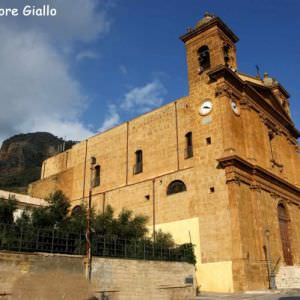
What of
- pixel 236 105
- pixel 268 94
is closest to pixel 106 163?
pixel 236 105

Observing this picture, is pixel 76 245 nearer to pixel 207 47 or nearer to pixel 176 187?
pixel 176 187

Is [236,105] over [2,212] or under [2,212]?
over

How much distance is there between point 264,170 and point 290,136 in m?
9.35

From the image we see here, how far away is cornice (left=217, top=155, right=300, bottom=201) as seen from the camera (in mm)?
20844

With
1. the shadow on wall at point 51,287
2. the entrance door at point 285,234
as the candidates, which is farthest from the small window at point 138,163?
the shadow on wall at point 51,287

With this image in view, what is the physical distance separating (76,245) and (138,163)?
1389 cm

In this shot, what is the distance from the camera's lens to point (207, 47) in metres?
25.9

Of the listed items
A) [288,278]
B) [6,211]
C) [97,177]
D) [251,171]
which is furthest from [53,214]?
[288,278]

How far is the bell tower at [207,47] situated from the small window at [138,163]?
6156 mm

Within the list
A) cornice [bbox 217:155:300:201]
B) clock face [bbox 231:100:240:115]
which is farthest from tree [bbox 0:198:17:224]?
clock face [bbox 231:100:240:115]

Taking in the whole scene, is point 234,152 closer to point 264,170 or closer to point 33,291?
point 264,170

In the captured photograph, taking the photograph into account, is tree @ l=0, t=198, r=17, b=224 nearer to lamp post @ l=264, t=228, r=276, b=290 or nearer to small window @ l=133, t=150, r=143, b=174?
small window @ l=133, t=150, r=143, b=174

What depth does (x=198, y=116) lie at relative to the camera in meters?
23.8

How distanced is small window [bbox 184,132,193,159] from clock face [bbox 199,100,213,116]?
5.67ft
